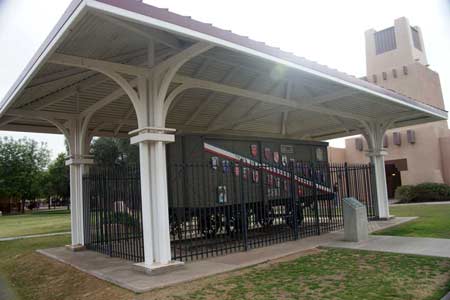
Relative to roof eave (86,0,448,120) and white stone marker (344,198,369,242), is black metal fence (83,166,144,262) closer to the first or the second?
roof eave (86,0,448,120)

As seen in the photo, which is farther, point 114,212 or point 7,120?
point 7,120

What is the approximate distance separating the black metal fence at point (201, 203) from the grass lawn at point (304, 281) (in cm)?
161

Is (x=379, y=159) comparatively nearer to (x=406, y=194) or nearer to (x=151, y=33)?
(x=151, y=33)

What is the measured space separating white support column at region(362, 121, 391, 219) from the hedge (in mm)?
14321

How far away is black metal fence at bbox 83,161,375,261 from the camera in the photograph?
8922mm

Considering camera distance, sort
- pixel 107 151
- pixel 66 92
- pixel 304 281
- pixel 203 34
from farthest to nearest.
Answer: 1. pixel 107 151
2. pixel 66 92
3. pixel 304 281
4. pixel 203 34

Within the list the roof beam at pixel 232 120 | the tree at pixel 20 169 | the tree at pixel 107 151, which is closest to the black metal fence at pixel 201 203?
the roof beam at pixel 232 120

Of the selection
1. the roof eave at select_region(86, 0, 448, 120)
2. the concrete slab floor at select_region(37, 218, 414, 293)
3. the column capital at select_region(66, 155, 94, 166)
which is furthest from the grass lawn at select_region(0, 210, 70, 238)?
the roof eave at select_region(86, 0, 448, 120)

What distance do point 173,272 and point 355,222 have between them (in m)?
5.10

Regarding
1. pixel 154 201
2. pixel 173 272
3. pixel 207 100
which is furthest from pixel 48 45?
pixel 207 100

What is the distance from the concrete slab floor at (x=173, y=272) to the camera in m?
6.61

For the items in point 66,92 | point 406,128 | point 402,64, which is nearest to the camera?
point 66,92

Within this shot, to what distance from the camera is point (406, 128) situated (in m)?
30.2

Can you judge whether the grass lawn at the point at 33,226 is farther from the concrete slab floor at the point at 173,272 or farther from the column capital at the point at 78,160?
the column capital at the point at 78,160
